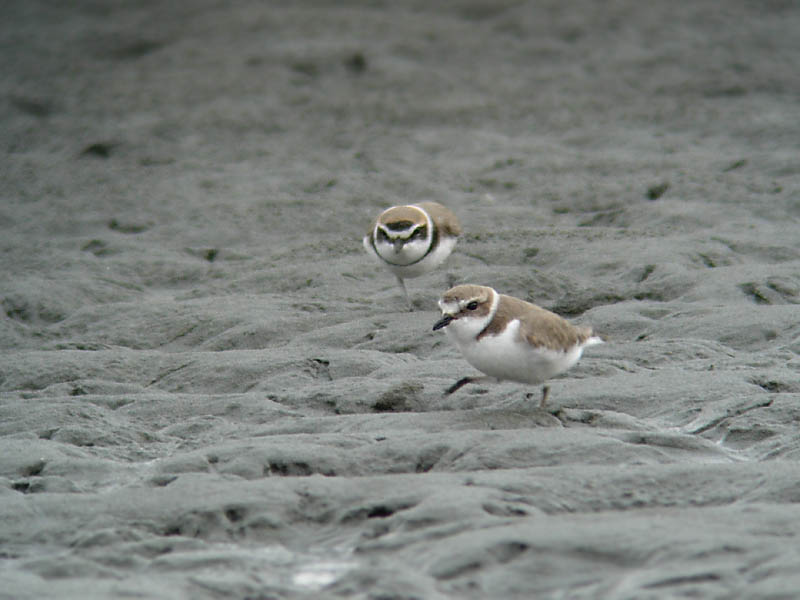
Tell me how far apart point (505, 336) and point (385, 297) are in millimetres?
3332

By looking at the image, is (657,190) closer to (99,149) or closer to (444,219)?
(444,219)

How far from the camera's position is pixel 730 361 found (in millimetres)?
6820

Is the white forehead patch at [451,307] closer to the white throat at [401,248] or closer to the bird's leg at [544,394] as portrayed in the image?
the bird's leg at [544,394]

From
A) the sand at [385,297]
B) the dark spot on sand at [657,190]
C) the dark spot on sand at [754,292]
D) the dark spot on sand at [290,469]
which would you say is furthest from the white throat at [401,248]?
the dark spot on sand at [290,469]

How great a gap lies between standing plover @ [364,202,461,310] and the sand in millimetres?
328

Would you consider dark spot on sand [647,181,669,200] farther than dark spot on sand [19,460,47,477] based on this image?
Yes

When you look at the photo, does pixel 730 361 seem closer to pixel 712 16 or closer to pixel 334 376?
pixel 334 376

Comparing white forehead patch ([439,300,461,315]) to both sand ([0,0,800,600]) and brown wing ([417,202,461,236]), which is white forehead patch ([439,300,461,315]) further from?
brown wing ([417,202,461,236])

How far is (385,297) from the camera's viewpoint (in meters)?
9.09

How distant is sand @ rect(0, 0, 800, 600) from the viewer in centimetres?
429

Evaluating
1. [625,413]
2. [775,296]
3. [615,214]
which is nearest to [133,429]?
[625,413]

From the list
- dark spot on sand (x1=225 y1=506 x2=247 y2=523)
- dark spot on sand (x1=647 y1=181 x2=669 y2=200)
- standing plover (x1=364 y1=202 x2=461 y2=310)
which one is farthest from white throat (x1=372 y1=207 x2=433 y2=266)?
dark spot on sand (x1=225 y1=506 x2=247 y2=523)

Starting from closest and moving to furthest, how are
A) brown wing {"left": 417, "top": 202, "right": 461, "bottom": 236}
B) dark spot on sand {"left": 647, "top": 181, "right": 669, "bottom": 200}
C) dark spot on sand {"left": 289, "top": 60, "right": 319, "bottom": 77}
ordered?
brown wing {"left": 417, "top": 202, "right": 461, "bottom": 236}
dark spot on sand {"left": 647, "top": 181, "right": 669, "bottom": 200}
dark spot on sand {"left": 289, "top": 60, "right": 319, "bottom": 77}

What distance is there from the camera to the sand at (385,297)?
4.29 meters
